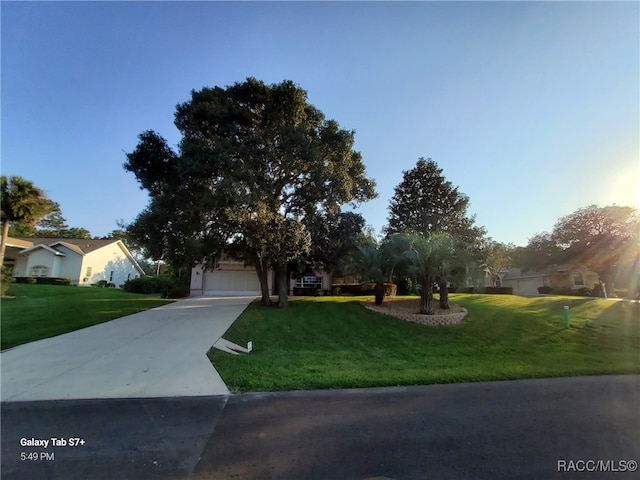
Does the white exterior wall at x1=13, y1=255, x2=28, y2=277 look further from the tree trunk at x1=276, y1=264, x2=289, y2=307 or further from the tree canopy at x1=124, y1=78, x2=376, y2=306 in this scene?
the tree trunk at x1=276, y1=264, x2=289, y2=307

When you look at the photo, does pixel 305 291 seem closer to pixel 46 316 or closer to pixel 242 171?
pixel 242 171

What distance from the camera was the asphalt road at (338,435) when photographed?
11.3 ft

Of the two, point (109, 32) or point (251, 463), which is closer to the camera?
point (251, 463)

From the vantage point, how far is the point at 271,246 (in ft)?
44.8

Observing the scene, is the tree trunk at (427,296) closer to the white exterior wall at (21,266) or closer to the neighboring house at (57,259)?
the neighboring house at (57,259)

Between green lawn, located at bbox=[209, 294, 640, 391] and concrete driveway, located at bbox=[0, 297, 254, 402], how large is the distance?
26.0 inches

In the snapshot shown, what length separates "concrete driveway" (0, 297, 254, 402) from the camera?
19.1ft

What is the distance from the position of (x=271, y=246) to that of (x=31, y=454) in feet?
33.4

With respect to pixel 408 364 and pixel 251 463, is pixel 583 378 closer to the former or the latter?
pixel 408 364

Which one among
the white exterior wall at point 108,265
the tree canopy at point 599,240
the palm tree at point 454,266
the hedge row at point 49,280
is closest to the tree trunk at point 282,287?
the palm tree at point 454,266

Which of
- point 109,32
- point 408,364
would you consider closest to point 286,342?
point 408,364

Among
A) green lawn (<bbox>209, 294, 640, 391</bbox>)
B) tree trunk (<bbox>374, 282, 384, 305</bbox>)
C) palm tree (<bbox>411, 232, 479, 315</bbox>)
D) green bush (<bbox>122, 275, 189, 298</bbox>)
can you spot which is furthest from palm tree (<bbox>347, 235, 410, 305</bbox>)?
green bush (<bbox>122, 275, 189, 298</bbox>)

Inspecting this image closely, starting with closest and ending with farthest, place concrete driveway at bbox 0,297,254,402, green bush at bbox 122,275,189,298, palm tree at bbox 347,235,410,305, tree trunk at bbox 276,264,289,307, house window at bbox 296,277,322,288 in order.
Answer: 1. concrete driveway at bbox 0,297,254,402
2. palm tree at bbox 347,235,410,305
3. tree trunk at bbox 276,264,289,307
4. green bush at bbox 122,275,189,298
5. house window at bbox 296,277,322,288

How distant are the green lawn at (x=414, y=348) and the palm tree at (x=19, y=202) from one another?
47.3ft
